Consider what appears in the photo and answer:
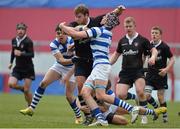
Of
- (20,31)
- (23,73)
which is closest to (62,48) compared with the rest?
(20,31)

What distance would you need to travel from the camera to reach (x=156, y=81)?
723 inches

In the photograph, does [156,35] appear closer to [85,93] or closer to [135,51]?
[135,51]

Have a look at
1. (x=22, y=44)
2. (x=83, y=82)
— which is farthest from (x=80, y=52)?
(x=22, y=44)

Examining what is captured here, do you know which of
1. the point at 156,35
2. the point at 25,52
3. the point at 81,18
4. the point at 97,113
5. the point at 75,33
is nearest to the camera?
the point at 75,33

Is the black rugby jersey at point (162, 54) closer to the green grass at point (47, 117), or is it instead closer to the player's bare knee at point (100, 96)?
the green grass at point (47, 117)

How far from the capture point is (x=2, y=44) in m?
32.7

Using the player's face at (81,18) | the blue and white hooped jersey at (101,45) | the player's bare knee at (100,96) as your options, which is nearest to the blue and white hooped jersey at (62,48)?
the player's face at (81,18)

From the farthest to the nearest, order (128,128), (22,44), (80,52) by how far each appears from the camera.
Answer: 1. (22,44)
2. (80,52)
3. (128,128)

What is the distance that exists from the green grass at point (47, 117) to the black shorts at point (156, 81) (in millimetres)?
810

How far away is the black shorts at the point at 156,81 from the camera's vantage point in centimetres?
1838

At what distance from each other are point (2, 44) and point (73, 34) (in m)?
18.4

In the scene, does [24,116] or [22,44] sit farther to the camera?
[22,44]

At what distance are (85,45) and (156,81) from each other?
126 inches

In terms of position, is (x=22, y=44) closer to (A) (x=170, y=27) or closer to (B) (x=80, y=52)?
(B) (x=80, y=52)
